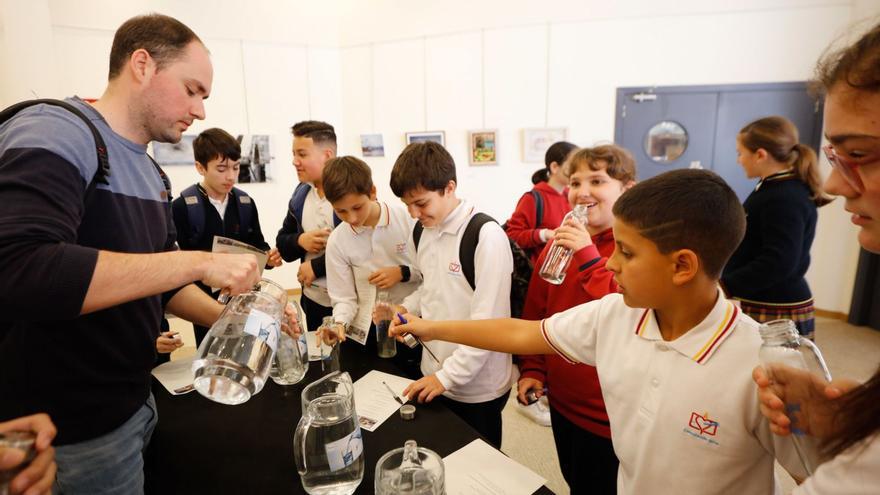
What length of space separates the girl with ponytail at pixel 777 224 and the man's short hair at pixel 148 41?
2.91 meters

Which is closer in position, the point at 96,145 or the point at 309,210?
the point at 96,145

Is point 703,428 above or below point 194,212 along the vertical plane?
below

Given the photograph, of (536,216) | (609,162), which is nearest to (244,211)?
(536,216)

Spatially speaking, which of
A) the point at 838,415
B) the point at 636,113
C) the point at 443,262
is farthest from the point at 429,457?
the point at 636,113

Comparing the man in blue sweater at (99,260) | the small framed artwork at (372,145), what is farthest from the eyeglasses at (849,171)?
the small framed artwork at (372,145)

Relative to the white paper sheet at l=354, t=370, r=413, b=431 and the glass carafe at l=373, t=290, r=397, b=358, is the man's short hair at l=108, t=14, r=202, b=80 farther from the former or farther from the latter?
the white paper sheet at l=354, t=370, r=413, b=431

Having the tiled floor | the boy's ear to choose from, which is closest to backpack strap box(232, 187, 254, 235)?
the tiled floor

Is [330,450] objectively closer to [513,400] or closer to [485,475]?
[485,475]

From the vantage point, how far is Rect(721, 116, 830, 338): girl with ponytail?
7.84 ft

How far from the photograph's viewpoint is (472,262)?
1.72m

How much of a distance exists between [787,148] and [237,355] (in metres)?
2.97

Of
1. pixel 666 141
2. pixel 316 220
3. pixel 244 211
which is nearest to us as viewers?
pixel 316 220

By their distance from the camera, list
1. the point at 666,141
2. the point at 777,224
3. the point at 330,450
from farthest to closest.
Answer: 1. the point at 666,141
2. the point at 777,224
3. the point at 330,450

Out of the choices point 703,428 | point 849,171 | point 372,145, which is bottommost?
point 703,428
